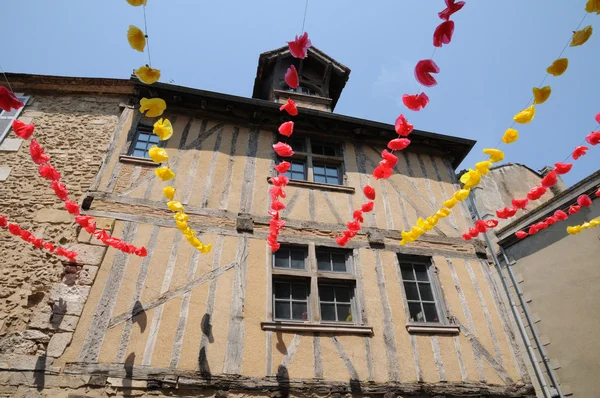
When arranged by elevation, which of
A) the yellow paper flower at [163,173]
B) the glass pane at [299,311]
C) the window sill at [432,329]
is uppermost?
the yellow paper flower at [163,173]

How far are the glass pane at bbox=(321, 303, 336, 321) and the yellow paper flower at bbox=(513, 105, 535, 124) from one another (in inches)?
113

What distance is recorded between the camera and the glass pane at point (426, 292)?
4785 mm

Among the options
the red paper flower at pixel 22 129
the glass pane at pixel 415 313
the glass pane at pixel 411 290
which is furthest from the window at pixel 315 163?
the red paper flower at pixel 22 129

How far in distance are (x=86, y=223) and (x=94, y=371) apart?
149 centimetres

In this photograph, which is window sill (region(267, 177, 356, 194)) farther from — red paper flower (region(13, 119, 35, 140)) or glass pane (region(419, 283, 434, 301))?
red paper flower (region(13, 119, 35, 140))

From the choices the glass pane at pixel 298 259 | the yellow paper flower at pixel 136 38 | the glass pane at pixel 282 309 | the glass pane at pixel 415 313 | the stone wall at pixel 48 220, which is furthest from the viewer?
the glass pane at pixel 298 259

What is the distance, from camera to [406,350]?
4.16 meters

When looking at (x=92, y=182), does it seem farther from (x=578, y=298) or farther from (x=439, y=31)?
(x=578, y=298)

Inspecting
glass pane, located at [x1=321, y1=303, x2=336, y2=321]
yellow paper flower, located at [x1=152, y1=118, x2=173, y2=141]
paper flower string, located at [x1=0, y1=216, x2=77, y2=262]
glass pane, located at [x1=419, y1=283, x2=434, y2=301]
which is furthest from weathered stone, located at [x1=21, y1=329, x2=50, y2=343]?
glass pane, located at [x1=419, y1=283, x2=434, y2=301]

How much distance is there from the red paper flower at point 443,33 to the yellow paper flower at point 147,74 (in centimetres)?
216

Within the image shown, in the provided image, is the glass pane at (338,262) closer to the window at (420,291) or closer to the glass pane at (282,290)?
the glass pane at (282,290)

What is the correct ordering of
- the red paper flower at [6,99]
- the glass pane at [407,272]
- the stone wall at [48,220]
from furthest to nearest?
the glass pane at [407,272]
the stone wall at [48,220]
the red paper flower at [6,99]

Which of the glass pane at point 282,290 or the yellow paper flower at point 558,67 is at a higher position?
the yellow paper flower at point 558,67

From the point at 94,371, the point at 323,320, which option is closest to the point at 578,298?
the point at 323,320
